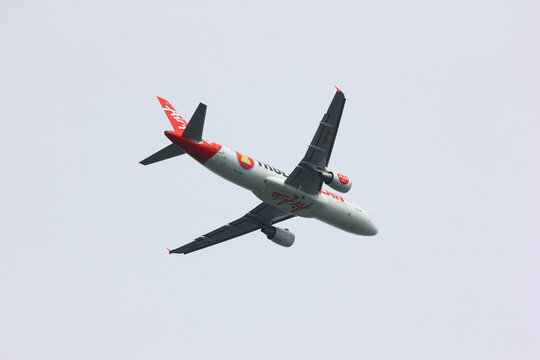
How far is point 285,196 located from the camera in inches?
2132

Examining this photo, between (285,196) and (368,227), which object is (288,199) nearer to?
(285,196)

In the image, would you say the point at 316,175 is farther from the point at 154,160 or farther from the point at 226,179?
the point at 154,160

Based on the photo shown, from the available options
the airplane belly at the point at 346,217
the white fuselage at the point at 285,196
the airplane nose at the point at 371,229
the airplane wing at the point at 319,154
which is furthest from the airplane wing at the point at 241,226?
the airplane wing at the point at 319,154

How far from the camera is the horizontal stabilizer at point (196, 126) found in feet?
161

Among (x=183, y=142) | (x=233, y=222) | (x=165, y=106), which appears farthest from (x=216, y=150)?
(x=233, y=222)

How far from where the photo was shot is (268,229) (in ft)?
198

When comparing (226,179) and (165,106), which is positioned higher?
(165,106)

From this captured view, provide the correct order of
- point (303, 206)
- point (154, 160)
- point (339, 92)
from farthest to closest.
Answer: point (303, 206)
point (154, 160)
point (339, 92)

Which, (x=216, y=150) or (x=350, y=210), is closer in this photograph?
(x=216, y=150)

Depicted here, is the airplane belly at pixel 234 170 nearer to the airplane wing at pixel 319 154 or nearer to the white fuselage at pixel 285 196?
the white fuselage at pixel 285 196

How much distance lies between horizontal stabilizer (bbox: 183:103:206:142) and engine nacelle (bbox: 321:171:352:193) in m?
8.33

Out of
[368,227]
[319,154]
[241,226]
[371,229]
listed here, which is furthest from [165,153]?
[371,229]

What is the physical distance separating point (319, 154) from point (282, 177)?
3598mm

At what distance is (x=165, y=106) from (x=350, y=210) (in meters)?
14.5
